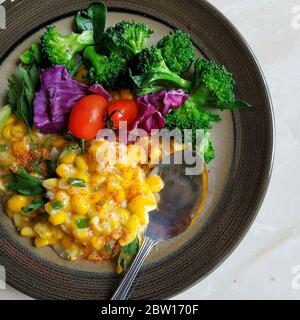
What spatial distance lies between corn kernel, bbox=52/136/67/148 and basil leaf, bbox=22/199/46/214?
0.29 meters

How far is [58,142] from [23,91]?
312mm

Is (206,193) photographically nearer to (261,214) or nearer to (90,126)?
(261,214)

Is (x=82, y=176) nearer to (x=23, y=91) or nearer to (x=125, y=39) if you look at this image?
(x=23, y=91)

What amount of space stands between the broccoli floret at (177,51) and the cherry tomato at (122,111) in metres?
0.28

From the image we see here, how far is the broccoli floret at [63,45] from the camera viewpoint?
Answer: 2.39 metres

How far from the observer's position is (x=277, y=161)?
2.79 metres

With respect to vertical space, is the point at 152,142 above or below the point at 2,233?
above

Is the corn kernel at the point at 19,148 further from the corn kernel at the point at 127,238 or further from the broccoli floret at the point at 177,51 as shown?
the broccoli floret at the point at 177,51

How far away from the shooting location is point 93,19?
2488 mm

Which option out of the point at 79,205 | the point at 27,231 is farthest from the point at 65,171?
the point at 27,231

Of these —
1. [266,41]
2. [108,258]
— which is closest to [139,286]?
[108,258]

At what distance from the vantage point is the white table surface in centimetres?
276

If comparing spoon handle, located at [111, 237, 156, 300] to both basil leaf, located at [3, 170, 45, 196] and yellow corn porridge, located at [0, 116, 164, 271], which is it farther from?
basil leaf, located at [3, 170, 45, 196]
